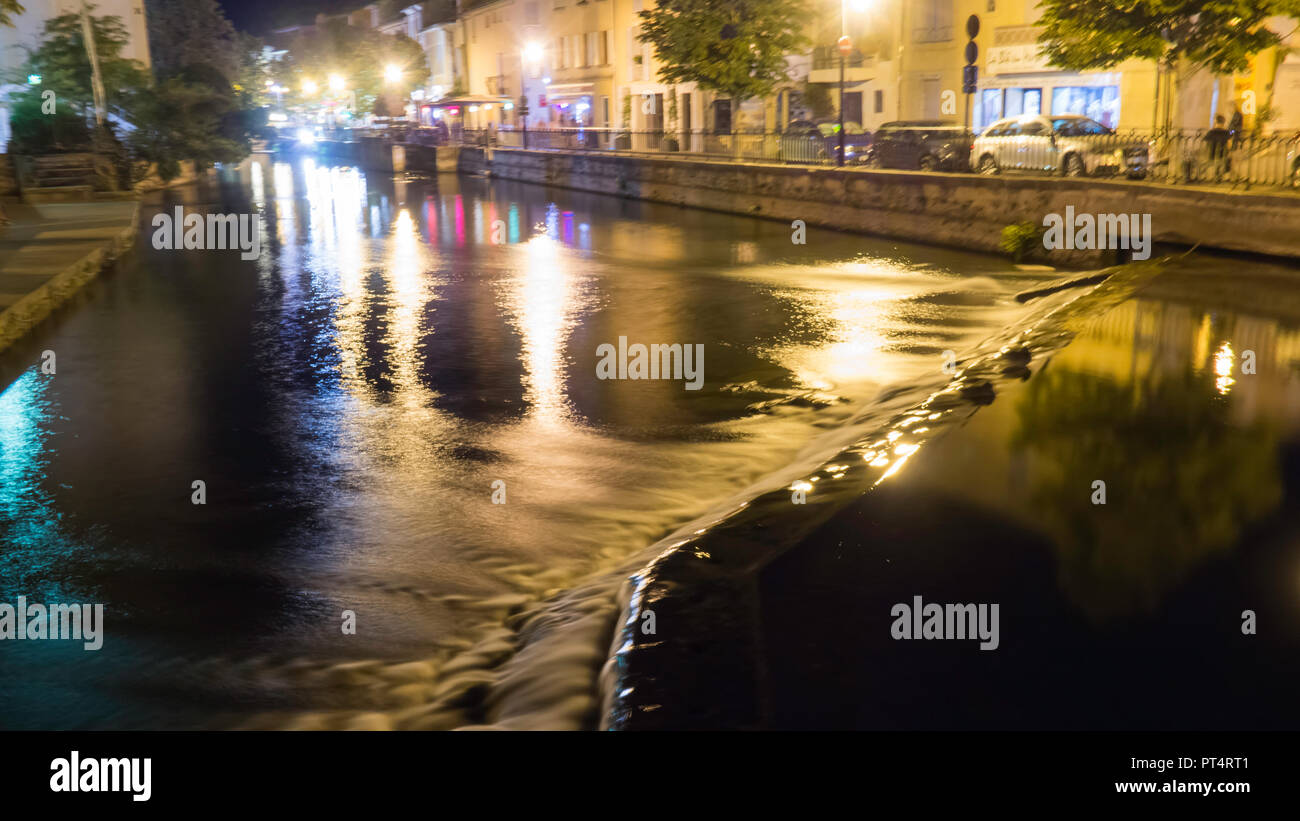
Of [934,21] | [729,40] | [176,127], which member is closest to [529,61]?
[176,127]

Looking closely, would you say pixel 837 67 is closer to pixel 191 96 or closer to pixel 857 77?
Result: pixel 857 77

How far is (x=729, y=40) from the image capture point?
125ft

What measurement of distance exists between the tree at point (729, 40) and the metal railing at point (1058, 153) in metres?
2.53

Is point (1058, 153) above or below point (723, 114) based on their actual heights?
below

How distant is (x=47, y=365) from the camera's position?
42.3 ft

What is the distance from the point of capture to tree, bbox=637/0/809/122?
126 feet

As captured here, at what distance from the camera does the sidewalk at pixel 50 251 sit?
14406mm

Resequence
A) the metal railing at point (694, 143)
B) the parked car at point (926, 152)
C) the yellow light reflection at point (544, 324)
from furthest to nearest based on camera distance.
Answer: the metal railing at point (694, 143)
the parked car at point (926, 152)
the yellow light reflection at point (544, 324)

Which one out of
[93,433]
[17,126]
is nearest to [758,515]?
[93,433]

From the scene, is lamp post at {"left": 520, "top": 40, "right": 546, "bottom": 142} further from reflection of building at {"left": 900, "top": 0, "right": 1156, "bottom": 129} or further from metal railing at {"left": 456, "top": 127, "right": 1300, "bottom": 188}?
reflection of building at {"left": 900, "top": 0, "right": 1156, "bottom": 129}

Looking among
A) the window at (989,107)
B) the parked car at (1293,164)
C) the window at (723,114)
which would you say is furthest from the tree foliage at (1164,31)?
the window at (723,114)

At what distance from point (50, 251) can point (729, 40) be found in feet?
81.5

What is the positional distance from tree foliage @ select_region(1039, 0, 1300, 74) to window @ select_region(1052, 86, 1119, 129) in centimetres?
1066

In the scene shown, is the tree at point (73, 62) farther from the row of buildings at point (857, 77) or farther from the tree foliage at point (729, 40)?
the tree foliage at point (729, 40)
